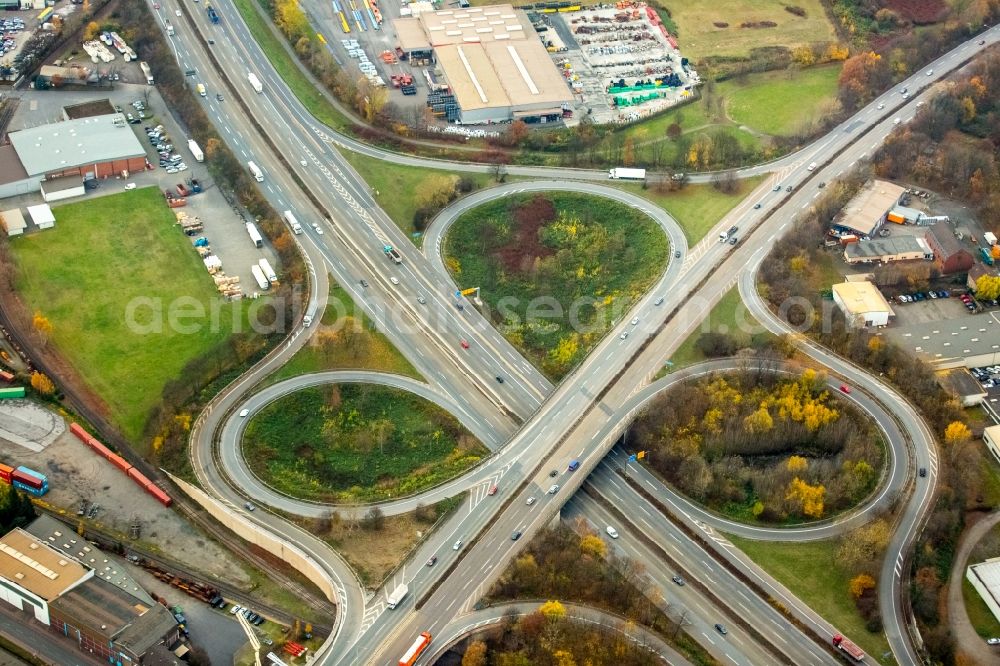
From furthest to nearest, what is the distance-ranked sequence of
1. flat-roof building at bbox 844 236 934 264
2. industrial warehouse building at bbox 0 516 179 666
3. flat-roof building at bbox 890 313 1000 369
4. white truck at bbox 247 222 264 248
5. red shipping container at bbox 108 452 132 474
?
white truck at bbox 247 222 264 248 → flat-roof building at bbox 844 236 934 264 → flat-roof building at bbox 890 313 1000 369 → red shipping container at bbox 108 452 132 474 → industrial warehouse building at bbox 0 516 179 666

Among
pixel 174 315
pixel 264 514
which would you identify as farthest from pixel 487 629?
pixel 174 315

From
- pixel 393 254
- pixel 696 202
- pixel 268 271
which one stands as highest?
pixel 268 271

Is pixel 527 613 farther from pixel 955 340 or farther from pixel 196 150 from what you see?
pixel 196 150

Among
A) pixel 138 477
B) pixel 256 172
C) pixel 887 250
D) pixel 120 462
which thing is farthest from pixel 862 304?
pixel 120 462

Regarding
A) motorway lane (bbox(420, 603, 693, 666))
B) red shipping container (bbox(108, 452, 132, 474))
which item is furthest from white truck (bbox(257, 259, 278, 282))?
motorway lane (bbox(420, 603, 693, 666))

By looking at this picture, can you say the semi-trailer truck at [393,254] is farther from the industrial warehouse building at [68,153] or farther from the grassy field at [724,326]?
the industrial warehouse building at [68,153]

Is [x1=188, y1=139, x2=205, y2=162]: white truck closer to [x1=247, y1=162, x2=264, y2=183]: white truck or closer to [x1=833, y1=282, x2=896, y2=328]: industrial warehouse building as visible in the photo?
[x1=247, y1=162, x2=264, y2=183]: white truck

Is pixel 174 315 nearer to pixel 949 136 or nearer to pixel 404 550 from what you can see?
pixel 404 550
